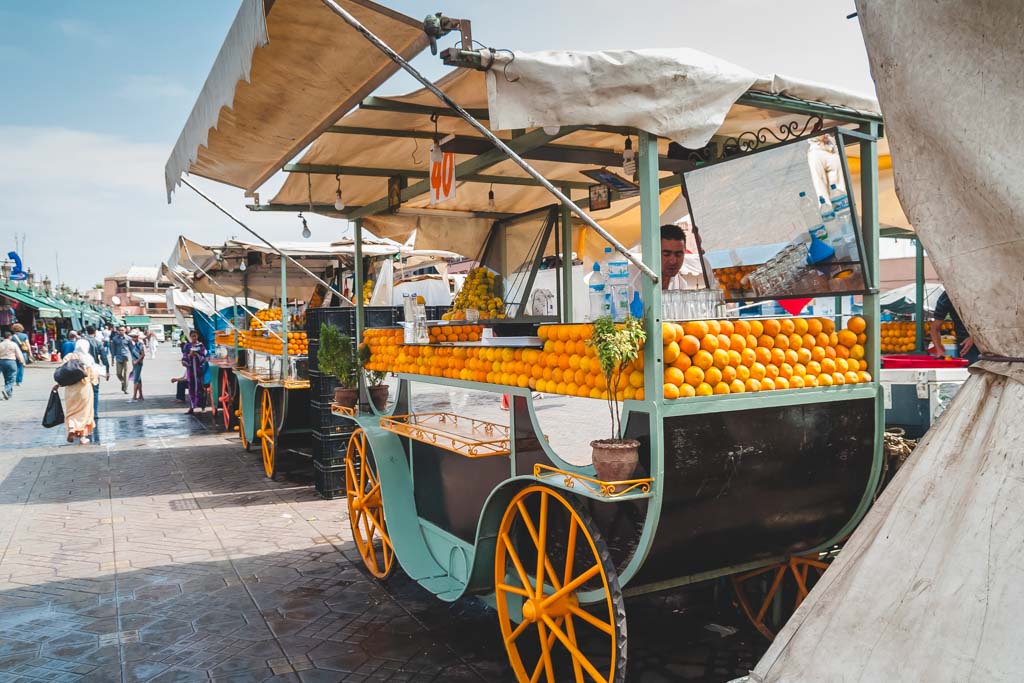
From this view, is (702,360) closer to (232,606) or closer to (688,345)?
(688,345)

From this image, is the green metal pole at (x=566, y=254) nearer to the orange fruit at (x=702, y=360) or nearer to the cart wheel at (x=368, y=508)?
the cart wheel at (x=368, y=508)

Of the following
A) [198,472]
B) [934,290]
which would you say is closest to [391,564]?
[198,472]

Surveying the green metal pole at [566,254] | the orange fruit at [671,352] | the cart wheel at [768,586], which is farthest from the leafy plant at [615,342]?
the green metal pole at [566,254]

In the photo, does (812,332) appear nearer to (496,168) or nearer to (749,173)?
(749,173)

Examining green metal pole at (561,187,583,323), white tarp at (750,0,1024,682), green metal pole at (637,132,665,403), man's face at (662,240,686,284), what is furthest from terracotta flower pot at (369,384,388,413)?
white tarp at (750,0,1024,682)

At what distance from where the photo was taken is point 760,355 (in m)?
3.03

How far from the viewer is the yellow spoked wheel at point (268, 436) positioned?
8.73 metres

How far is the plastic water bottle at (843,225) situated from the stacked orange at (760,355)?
1.02 ft

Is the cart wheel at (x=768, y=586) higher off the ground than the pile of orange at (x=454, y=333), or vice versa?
the pile of orange at (x=454, y=333)

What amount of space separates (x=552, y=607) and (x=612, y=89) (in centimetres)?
219

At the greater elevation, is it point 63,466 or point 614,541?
point 614,541

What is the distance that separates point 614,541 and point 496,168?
307cm

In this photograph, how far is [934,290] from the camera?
53.8ft

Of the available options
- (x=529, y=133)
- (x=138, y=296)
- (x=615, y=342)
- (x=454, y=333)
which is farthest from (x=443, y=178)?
(x=138, y=296)
